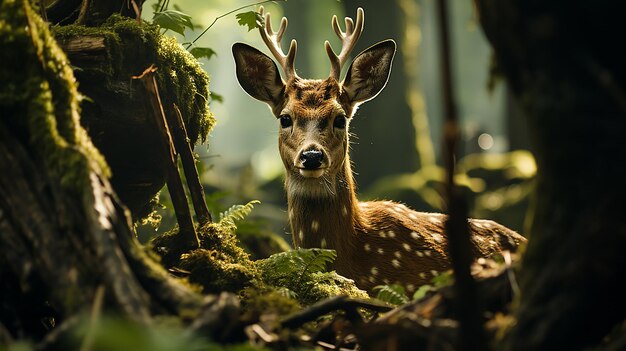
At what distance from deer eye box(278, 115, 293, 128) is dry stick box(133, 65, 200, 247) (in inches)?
93.6

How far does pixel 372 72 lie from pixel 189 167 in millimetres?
2695

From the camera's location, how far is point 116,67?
4117 millimetres

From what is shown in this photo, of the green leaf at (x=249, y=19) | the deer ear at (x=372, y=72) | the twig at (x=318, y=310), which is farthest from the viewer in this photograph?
the deer ear at (x=372, y=72)

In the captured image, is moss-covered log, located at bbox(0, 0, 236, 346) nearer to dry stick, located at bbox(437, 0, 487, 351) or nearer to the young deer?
dry stick, located at bbox(437, 0, 487, 351)

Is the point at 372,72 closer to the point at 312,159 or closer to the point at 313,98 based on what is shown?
the point at 313,98

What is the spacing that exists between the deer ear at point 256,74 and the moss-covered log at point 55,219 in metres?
3.25

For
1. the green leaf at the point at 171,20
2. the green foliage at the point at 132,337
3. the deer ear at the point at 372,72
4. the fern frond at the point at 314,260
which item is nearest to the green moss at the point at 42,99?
the green foliage at the point at 132,337

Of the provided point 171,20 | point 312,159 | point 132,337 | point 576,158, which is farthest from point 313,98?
point 132,337

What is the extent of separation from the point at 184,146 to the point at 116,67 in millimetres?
594

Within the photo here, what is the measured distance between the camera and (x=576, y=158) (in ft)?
7.84

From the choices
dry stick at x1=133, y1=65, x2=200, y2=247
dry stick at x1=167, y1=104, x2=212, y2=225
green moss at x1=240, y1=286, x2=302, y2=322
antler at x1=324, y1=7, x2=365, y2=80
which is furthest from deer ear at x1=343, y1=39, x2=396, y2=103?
green moss at x1=240, y1=286, x2=302, y2=322

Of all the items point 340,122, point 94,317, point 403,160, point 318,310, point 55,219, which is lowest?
point 403,160

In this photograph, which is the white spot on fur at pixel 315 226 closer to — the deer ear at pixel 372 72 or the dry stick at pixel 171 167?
the deer ear at pixel 372 72

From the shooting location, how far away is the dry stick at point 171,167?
371cm
